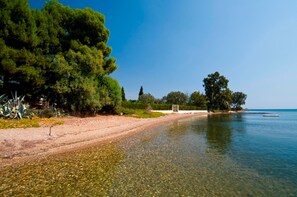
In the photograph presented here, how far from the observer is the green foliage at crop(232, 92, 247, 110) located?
10675 cm

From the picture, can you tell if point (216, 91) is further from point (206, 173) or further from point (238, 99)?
point (206, 173)

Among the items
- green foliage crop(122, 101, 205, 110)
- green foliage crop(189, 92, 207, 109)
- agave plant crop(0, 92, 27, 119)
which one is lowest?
agave plant crop(0, 92, 27, 119)

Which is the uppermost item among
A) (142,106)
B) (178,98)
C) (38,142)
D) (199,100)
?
(178,98)

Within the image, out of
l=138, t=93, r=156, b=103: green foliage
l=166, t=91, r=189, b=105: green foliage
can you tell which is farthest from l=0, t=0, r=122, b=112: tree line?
l=166, t=91, r=189, b=105: green foliage

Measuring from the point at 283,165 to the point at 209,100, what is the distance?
7503 cm

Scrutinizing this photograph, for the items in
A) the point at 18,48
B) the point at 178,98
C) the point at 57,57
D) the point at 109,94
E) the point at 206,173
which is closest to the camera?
the point at 206,173

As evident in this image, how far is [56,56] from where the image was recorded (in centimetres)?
1952

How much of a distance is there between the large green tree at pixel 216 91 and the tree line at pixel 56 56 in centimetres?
6218

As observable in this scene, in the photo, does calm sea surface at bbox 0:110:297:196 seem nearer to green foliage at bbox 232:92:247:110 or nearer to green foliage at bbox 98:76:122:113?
green foliage at bbox 98:76:122:113

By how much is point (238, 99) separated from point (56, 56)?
362 feet

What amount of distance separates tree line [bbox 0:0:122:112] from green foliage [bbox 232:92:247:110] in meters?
99.7

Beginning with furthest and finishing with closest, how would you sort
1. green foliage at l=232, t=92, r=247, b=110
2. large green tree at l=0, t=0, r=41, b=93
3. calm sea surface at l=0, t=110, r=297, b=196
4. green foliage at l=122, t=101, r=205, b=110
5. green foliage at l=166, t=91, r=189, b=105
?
green foliage at l=232, t=92, r=247, b=110
green foliage at l=166, t=91, r=189, b=105
green foliage at l=122, t=101, r=205, b=110
large green tree at l=0, t=0, r=41, b=93
calm sea surface at l=0, t=110, r=297, b=196

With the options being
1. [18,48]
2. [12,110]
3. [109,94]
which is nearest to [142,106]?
[109,94]

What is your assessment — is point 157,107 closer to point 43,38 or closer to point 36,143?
point 43,38
